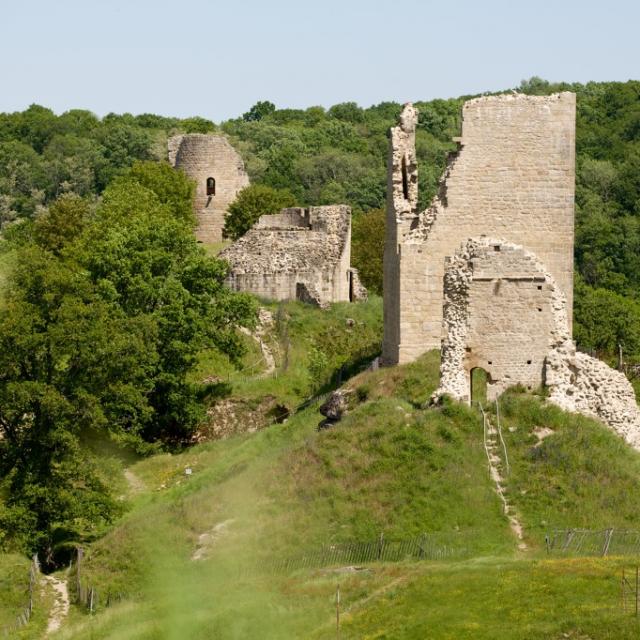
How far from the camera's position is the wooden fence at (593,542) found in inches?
1127

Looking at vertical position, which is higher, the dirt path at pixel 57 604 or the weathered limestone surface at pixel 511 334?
the weathered limestone surface at pixel 511 334

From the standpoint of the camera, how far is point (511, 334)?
33719 millimetres

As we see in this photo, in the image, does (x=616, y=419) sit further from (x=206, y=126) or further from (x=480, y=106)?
(x=206, y=126)

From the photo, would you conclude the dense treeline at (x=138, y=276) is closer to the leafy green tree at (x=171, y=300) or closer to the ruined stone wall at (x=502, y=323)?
the leafy green tree at (x=171, y=300)

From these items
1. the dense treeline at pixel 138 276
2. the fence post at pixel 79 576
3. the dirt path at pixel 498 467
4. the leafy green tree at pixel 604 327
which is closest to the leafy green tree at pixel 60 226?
the dense treeline at pixel 138 276

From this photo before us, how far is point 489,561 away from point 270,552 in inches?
152

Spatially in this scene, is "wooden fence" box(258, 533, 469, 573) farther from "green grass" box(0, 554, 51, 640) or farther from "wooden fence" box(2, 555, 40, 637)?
"wooden fence" box(2, 555, 40, 637)

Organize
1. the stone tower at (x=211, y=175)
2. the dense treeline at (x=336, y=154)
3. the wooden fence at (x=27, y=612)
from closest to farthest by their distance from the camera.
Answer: the wooden fence at (x=27, y=612), the stone tower at (x=211, y=175), the dense treeline at (x=336, y=154)

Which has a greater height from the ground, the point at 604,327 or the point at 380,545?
the point at 604,327

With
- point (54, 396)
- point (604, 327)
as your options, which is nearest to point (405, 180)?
point (54, 396)

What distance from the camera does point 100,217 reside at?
5966 cm

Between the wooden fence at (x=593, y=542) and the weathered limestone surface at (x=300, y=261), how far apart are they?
24.2 meters

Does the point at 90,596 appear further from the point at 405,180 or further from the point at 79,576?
the point at 405,180

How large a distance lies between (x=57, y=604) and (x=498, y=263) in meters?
9.53
